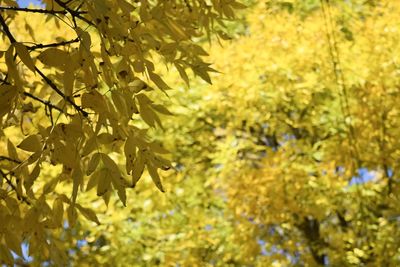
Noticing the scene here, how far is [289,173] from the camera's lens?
18.8 ft

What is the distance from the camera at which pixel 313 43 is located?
6.30 m

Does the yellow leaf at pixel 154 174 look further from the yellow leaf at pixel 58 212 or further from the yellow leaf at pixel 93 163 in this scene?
the yellow leaf at pixel 58 212

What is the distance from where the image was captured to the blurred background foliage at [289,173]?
571 cm

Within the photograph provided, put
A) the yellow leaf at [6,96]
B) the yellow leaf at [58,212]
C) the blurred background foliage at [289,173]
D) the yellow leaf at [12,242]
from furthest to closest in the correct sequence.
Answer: the blurred background foliage at [289,173] < the yellow leaf at [58,212] < the yellow leaf at [12,242] < the yellow leaf at [6,96]

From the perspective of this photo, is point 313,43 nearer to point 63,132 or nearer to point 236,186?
point 236,186

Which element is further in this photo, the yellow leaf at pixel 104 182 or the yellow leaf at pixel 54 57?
the yellow leaf at pixel 104 182

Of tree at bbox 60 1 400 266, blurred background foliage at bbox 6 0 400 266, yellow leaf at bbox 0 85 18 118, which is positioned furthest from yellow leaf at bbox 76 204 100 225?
tree at bbox 60 1 400 266

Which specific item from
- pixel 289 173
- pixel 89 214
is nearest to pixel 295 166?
pixel 289 173

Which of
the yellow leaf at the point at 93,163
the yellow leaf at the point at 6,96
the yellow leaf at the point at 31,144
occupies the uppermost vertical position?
the yellow leaf at the point at 6,96

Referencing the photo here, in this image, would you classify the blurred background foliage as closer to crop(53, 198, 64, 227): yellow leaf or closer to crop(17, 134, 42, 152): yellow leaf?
crop(53, 198, 64, 227): yellow leaf

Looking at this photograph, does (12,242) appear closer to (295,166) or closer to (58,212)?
(58,212)

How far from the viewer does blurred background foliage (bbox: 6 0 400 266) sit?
571cm

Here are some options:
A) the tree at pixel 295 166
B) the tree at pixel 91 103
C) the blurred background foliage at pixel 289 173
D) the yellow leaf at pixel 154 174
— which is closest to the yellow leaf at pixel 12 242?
the tree at pixel 91 103

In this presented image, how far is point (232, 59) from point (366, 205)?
2.31 meters
